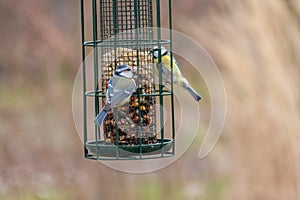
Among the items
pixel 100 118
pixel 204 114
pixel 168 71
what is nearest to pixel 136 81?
pixel 168 71

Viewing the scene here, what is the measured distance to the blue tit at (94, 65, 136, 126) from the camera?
3680 mm

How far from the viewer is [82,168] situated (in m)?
5.88

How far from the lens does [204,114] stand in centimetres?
634

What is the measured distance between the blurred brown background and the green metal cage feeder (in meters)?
1.20

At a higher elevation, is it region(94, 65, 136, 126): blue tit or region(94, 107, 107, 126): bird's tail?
region(94, 65, 136, 126): blue tit

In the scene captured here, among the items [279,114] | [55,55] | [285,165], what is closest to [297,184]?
[285,165]

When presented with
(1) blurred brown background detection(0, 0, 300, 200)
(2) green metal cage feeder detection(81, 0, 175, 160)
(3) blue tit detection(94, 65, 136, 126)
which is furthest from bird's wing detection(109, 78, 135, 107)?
(1) blurred brown background detection(0, 0, 300, 200)

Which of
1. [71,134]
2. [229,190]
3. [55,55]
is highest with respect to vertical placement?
[55,55]

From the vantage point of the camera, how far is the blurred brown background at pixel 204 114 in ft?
16.6

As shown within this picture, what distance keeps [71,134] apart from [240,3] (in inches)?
70.4

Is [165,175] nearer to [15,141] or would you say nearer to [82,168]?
[82,168]

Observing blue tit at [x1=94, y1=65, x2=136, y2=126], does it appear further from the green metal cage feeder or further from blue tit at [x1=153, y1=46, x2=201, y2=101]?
blue tit at [x1=153, y1=46, x2=201, y2=101]

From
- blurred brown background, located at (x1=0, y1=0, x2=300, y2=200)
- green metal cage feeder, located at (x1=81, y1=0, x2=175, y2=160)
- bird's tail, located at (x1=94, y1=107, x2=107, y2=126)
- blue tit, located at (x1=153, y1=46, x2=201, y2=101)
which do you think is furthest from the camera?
blurred brown background, located at (x1=0, y1=0, x2=300, y2=200)

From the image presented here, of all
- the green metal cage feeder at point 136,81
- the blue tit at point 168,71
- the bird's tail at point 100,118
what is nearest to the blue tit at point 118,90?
the bird's tail at point 100,118
